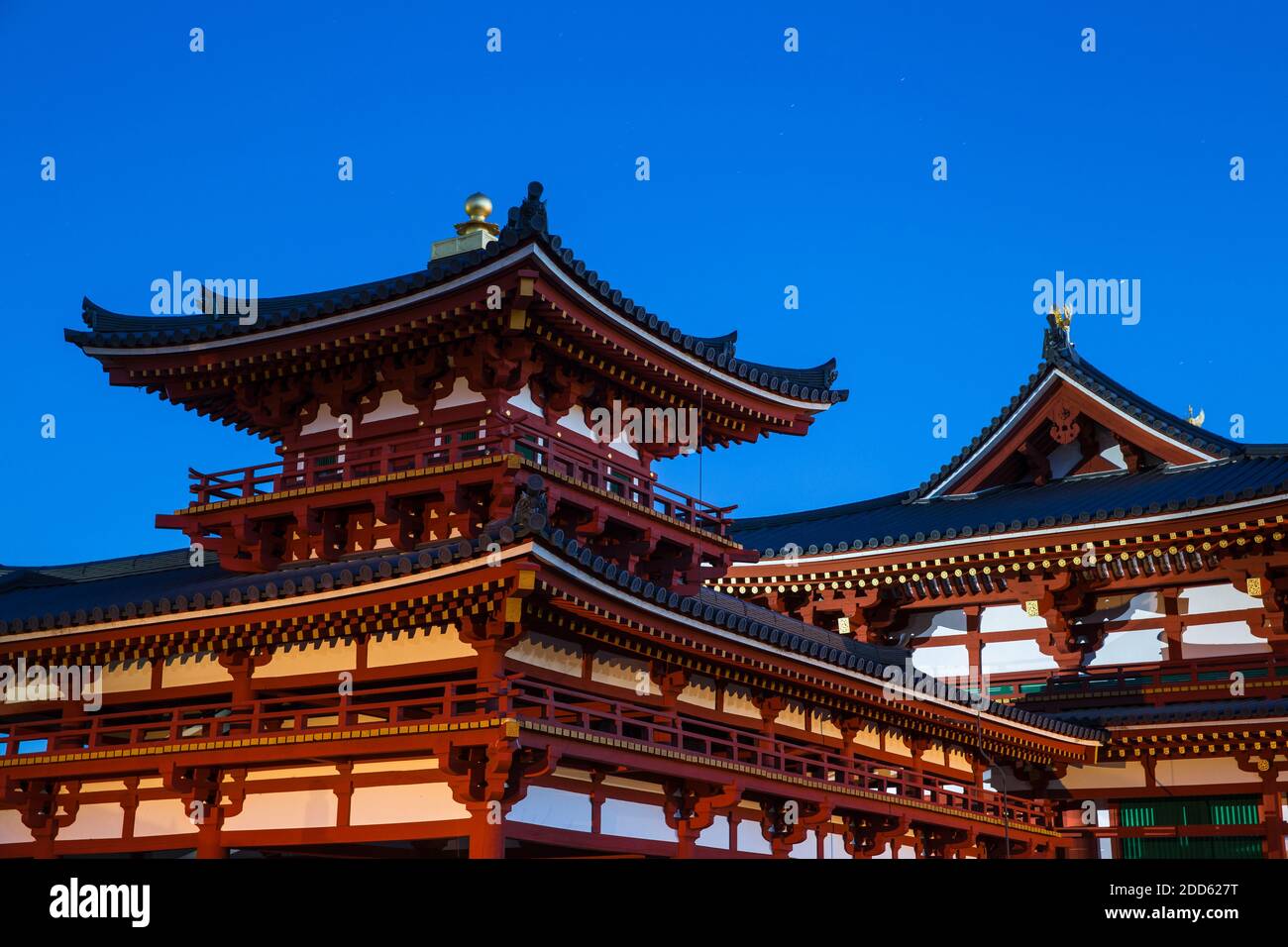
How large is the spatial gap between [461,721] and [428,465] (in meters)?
7.36

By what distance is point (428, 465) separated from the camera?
27625 mm

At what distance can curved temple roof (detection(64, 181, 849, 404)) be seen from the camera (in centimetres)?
2555

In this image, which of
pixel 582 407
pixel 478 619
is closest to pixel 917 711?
pixel 582 407

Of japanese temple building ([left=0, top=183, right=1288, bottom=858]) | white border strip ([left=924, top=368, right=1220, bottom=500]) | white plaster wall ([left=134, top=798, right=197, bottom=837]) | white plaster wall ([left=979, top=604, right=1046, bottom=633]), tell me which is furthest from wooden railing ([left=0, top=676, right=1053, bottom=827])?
white border strip ([left=924, top=368, right=1220, bottom=500])

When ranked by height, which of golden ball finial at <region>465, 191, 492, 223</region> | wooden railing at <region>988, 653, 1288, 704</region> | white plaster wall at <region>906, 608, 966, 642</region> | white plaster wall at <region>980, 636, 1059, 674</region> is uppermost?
golden ball finial at <region>465, 191, 492, 223</region>

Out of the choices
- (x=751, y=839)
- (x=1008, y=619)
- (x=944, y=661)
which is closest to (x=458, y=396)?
(x=751, y=839)

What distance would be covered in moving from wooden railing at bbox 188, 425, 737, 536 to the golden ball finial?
535 cm

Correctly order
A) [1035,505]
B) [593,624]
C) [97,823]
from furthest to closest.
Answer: [1035,505] < [97,823] < [593,624]

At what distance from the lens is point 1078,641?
35.1m

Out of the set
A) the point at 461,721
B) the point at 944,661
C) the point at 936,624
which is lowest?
the point at 461,721

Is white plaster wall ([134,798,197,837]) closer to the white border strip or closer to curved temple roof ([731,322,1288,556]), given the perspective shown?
curved temple roof ([731,322,1288,556])

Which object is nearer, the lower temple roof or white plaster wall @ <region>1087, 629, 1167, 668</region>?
the lower temple roof

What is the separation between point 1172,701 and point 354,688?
1839 cm

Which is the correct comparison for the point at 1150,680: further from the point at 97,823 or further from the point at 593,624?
the point at 97,823
